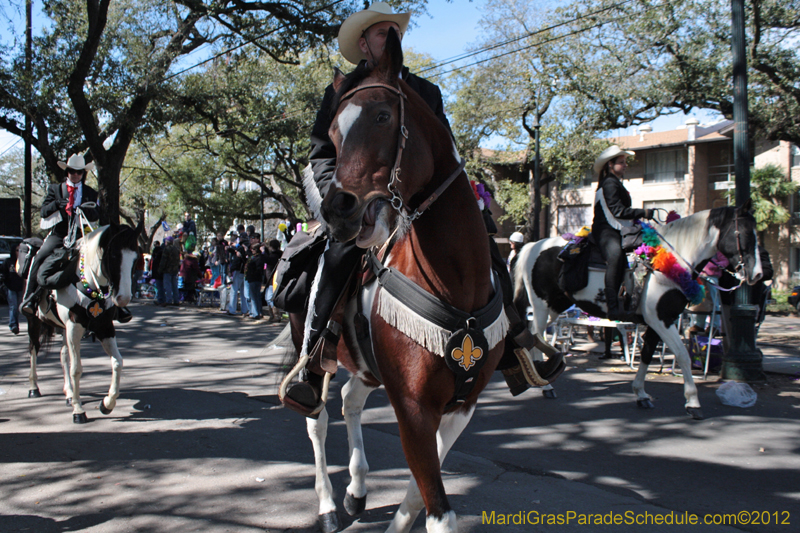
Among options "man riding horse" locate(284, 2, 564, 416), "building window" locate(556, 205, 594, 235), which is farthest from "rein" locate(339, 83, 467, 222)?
"building window" locate(556, 205, 594, 235)

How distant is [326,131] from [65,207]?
17.9 feet

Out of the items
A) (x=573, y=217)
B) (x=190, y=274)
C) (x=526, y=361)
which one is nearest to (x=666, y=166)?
(x=573, y=217)

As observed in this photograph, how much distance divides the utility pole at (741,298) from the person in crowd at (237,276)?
43.1 feet

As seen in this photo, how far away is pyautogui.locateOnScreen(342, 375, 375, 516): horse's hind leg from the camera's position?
398 cm

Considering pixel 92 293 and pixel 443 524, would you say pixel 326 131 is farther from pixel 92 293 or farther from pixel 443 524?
pixel 92 293

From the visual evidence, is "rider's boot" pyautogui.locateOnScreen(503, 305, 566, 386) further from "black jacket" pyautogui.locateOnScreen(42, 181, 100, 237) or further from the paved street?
"black jacket" pyautogui.locateOnScreen(42, 181, 100, 237)

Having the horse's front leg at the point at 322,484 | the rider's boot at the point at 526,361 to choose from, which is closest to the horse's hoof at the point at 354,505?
the horse's front leg at the point at 322,484

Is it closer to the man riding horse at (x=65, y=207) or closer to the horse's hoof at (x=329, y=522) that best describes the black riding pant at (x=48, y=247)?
the man riding horse at (x=65, y=207)

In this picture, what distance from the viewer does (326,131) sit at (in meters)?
3.19

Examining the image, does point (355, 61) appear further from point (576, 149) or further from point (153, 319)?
point (576, 149)

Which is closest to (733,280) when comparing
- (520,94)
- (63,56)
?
(63,56)

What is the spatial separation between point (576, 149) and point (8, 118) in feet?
70.2

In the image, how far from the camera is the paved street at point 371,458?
13.5 feet

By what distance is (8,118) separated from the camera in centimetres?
1880
